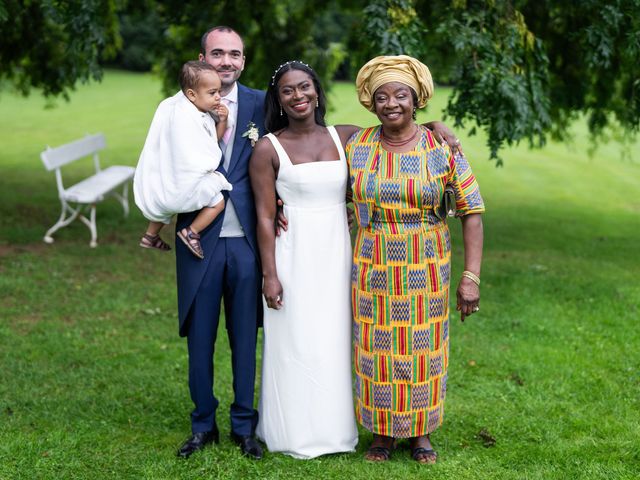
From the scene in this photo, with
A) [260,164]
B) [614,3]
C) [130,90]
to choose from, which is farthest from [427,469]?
[130,90]

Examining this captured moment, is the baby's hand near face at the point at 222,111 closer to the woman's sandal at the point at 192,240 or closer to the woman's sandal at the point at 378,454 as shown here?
the woman's sandal at the point at 192,240

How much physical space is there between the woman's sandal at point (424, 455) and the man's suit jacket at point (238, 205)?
131 centimetres

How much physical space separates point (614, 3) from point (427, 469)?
471 centimetres

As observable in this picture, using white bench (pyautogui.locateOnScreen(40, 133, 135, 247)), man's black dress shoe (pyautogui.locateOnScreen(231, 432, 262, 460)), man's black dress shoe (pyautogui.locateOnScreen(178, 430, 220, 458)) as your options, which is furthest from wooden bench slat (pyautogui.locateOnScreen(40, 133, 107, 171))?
man's black dress shoe (pyautogui.locateOnScreen(231, 432, 262, 460))

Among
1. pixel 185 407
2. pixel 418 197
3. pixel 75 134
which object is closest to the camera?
pixel 418 197

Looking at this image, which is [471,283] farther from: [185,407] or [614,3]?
[614,3]

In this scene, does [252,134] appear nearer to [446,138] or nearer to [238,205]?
[238,205]

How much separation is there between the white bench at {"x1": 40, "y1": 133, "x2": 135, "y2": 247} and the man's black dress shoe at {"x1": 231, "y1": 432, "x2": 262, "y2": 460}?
5.66 metres

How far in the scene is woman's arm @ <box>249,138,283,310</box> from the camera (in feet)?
13.8

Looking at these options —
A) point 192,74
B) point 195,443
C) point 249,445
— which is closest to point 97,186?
point 195,443

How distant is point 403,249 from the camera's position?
4.23 metres

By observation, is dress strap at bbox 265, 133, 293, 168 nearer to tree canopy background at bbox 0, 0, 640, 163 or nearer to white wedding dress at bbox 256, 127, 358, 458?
white wedding dress at bbox 256, 127, 358, 458

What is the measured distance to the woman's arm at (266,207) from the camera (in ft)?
13.8

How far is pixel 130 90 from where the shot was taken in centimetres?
3441
